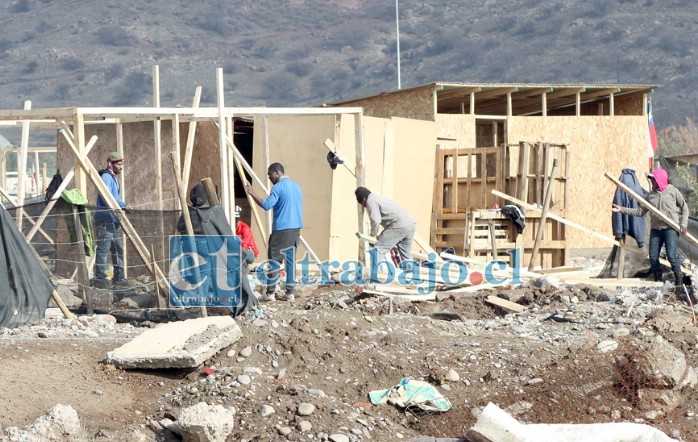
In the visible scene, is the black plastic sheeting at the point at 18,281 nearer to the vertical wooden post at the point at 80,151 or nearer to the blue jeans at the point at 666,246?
the vertical wooden post at the point at 80,151

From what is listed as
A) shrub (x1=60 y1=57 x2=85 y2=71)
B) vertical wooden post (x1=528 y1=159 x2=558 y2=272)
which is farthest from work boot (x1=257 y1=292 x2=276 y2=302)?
shrub (x1=60 y1=57 x2=85 y2=71)

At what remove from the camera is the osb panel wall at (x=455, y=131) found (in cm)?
2034

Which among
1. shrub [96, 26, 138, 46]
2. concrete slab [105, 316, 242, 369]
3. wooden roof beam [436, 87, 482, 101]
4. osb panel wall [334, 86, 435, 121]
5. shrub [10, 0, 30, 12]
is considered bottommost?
concrete slab [105, 316, 242, 369]

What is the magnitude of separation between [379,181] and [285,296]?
464cm

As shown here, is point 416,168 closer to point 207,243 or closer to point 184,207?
point 207,243

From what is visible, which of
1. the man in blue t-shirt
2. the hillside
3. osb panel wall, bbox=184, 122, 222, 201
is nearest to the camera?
the man in blue t-shirt

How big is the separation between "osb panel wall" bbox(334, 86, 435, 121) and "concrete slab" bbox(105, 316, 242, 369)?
10513 millimetres

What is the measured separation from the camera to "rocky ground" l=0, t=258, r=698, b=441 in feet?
28.8

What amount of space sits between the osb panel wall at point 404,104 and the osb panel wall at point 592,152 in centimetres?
193

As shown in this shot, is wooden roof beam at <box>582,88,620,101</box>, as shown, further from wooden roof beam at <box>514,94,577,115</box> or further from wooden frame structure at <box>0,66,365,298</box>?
wooden frame structure at <box>0,66,365,298</box>

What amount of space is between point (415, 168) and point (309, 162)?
2631mm

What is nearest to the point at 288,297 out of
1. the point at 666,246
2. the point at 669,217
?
the point at 666,246

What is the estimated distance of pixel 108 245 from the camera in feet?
39.5

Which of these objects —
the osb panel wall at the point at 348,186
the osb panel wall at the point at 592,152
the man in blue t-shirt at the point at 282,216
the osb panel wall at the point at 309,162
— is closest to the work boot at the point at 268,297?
the man in blue t-shirt at the point at 282,216
